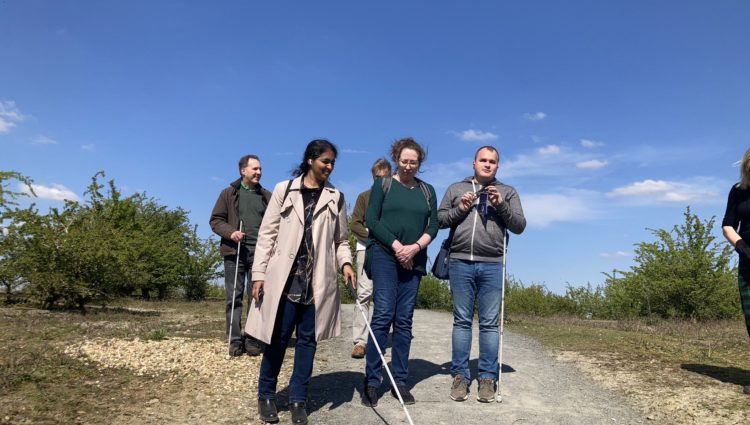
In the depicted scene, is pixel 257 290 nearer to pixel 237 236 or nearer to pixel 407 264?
pixel 407 264

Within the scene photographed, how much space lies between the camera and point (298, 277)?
14.5 ft

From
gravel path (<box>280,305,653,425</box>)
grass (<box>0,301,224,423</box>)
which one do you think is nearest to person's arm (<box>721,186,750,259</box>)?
gravel path (<box>280,305,653,425</box>)

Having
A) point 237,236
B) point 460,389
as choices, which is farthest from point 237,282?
point 460,389

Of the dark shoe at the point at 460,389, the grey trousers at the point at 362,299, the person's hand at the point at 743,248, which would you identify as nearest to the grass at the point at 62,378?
the grey trousers at the point at 362,299

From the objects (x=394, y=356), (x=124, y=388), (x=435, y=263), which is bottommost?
(x=124, y=388)

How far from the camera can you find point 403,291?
16.7ft

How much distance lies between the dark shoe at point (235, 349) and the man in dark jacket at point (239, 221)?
109mm

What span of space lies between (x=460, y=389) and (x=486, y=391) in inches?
9.4

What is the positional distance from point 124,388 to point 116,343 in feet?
6.01

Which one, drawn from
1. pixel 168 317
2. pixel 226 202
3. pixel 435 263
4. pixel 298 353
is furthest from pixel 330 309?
pixel 168 317

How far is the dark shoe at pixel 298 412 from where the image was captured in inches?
174

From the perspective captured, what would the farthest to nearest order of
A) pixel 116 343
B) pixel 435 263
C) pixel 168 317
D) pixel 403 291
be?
pixel 168 317
pixel 116 343
pixel 435 263
pixel 403 291

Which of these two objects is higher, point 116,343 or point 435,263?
point 435,263

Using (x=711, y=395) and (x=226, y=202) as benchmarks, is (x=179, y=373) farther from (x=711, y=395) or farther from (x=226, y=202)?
(x=711, y=395)
